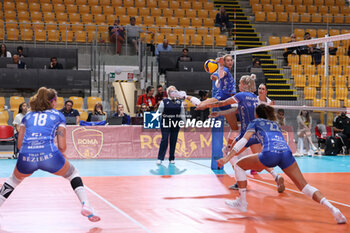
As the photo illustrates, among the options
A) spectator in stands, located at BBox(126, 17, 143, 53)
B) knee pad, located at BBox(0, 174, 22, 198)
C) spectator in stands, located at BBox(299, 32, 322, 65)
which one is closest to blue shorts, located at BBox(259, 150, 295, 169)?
knee pad, located at BBox(0, 174, 22, 198)

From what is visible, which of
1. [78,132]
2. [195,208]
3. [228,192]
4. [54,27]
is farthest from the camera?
[54,27]

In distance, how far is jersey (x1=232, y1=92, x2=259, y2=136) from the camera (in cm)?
812

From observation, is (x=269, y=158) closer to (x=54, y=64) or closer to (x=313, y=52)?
(x=54, y=64)

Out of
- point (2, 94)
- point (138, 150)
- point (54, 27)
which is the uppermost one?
point (54, 27)

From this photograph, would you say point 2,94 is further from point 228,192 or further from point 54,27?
point 228,192

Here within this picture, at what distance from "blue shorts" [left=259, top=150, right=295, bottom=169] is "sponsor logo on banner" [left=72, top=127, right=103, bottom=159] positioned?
8.01 metres

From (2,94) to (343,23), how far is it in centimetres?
1578

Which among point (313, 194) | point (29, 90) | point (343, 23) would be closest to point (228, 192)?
point (313, 194)

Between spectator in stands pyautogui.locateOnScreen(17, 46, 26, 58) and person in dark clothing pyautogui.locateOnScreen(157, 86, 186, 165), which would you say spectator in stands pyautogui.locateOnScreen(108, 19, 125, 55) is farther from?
person in dark clothing pyautogui.locateOnScreen(157, 86, 186, 165)

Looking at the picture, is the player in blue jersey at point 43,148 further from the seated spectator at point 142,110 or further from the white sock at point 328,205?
the seated spectator at point 142,110

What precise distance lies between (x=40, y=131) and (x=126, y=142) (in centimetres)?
832

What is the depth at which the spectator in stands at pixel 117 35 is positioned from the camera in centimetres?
1916

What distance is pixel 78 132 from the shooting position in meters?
13.7

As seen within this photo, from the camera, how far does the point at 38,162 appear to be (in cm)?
572
